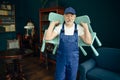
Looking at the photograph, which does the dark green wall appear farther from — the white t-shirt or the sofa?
the white t-shirt

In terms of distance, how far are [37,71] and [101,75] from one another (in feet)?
5.68

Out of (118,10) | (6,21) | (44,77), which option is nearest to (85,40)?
(118,10)

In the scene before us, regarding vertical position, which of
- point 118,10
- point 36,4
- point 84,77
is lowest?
point 84,77

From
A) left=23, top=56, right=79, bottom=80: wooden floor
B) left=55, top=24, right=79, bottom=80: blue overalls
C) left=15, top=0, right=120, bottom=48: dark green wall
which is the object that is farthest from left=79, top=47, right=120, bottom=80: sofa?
left=23, top=56, right=79, bottom=80: wooden floor

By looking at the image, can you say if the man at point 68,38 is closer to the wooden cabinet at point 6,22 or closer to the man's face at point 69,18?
the man's face at point 69,18

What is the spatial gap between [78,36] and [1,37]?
456 cm

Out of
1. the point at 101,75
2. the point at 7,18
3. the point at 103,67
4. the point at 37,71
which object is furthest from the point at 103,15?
the point at 7,18

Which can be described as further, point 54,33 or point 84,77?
point 84,77

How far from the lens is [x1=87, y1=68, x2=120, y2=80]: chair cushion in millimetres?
2367

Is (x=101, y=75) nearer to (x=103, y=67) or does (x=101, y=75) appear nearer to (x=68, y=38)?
(x=103, y=67)

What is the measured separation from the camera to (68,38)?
1720mm

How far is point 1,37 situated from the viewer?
559 centimetres

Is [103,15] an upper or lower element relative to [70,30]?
upper

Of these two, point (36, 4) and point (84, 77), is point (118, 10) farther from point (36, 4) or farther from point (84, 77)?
point (36, 4)
